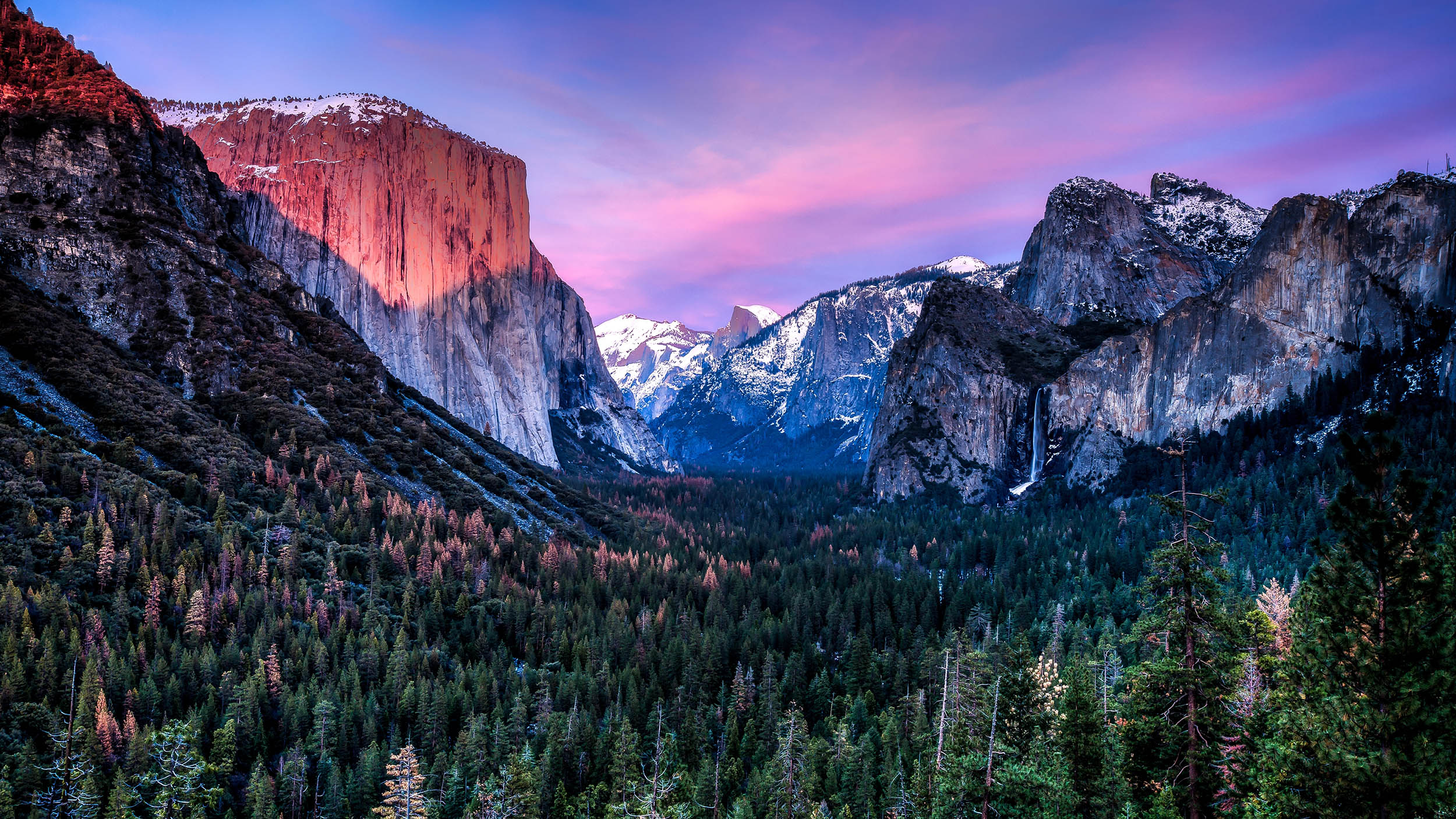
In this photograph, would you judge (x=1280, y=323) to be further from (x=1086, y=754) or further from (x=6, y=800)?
(x=6, y=800)

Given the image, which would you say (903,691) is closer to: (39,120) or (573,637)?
(573,637)

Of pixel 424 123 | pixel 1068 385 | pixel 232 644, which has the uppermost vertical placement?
pixel 424 123

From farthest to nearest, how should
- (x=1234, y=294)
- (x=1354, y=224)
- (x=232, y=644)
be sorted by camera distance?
(x=1234, y=294) → (x=1354, y=224) → (x=232, y=644)

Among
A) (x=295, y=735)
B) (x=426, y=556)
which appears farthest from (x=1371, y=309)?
(x=295, y=735)

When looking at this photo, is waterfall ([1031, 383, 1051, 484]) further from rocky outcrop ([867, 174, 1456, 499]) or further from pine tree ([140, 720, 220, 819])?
pine tree ([140, 720, 220, 819])

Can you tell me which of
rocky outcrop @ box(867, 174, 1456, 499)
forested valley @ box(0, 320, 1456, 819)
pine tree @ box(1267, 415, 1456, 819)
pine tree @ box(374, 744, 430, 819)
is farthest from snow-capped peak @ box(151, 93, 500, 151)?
pine tree @ box(1267, 415, 1456, 819)

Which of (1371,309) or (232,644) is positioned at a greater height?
(1371,309)
